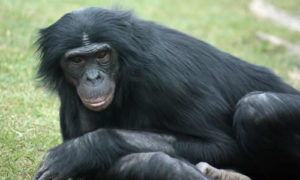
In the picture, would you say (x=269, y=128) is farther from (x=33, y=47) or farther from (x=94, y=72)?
(x=33, y=47)

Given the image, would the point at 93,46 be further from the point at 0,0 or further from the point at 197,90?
the point at 0,0

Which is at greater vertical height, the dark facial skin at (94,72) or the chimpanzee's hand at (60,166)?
the dark facial skin at (94,72)

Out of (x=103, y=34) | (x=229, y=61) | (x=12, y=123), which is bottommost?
(x=12, y=123)

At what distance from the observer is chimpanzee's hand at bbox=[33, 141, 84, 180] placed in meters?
5.88

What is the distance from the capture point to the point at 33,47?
21.6ft

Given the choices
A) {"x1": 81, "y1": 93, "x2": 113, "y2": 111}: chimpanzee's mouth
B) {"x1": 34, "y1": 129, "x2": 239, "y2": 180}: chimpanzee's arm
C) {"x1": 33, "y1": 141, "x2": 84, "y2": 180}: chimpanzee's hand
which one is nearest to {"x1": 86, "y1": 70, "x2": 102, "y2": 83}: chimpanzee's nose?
{"x1": 81, "y1": 93, "x2": 113, "y2": 111}: chimpanzee's mouth

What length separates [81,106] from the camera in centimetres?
646

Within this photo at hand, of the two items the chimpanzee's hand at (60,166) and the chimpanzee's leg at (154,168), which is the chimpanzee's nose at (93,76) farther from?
the chimpanzee's leg at (154,168)

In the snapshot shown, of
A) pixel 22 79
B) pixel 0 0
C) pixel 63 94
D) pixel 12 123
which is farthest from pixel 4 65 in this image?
pixel 0 0

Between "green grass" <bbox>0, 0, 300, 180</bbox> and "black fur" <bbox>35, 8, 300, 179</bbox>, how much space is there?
2.18ft

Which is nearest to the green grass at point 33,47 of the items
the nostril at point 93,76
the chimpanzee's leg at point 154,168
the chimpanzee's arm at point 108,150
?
the chimpanzee's arm at point 108,150

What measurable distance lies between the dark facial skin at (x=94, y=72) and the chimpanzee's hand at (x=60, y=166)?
0.56m

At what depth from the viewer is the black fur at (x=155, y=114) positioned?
19.8 ft

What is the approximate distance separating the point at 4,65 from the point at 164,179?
501 centimetres
